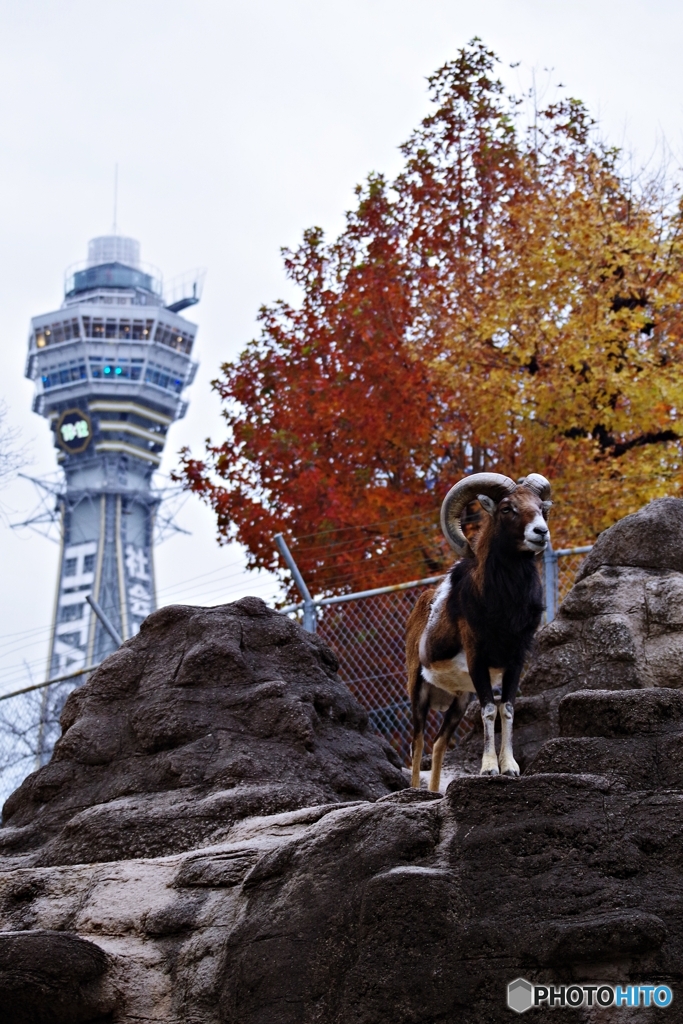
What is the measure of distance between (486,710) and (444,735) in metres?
1.25

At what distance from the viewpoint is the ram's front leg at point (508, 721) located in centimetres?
718

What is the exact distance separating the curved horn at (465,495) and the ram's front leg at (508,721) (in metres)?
0.94

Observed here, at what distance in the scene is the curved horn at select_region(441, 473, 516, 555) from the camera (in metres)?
7.70

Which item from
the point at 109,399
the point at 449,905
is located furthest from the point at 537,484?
the point at 109,399

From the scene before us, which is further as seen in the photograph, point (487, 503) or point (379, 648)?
point (379, 648)

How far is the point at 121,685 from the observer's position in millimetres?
9773

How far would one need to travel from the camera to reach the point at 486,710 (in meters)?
7.42

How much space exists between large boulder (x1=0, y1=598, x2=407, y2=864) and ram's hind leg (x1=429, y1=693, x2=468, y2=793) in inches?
27.7

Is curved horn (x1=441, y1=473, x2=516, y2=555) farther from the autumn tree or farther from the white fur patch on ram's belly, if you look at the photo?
the autumn tree

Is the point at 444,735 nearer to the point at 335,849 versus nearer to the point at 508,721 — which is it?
the point at 508,721

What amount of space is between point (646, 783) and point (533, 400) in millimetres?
10293

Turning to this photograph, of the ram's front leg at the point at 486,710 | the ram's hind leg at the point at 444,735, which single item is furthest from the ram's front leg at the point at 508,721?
the ram's hind leg at the point at 444,735

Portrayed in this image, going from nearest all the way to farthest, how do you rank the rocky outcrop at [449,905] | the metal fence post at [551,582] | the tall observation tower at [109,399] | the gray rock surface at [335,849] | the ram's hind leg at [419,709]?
the rocky outcrop at [449,905], the gray rock surface at [335,849], the ram's hind leg at [419,709], the metal fence post at [551,582], the tall observation tower at [109,399]
